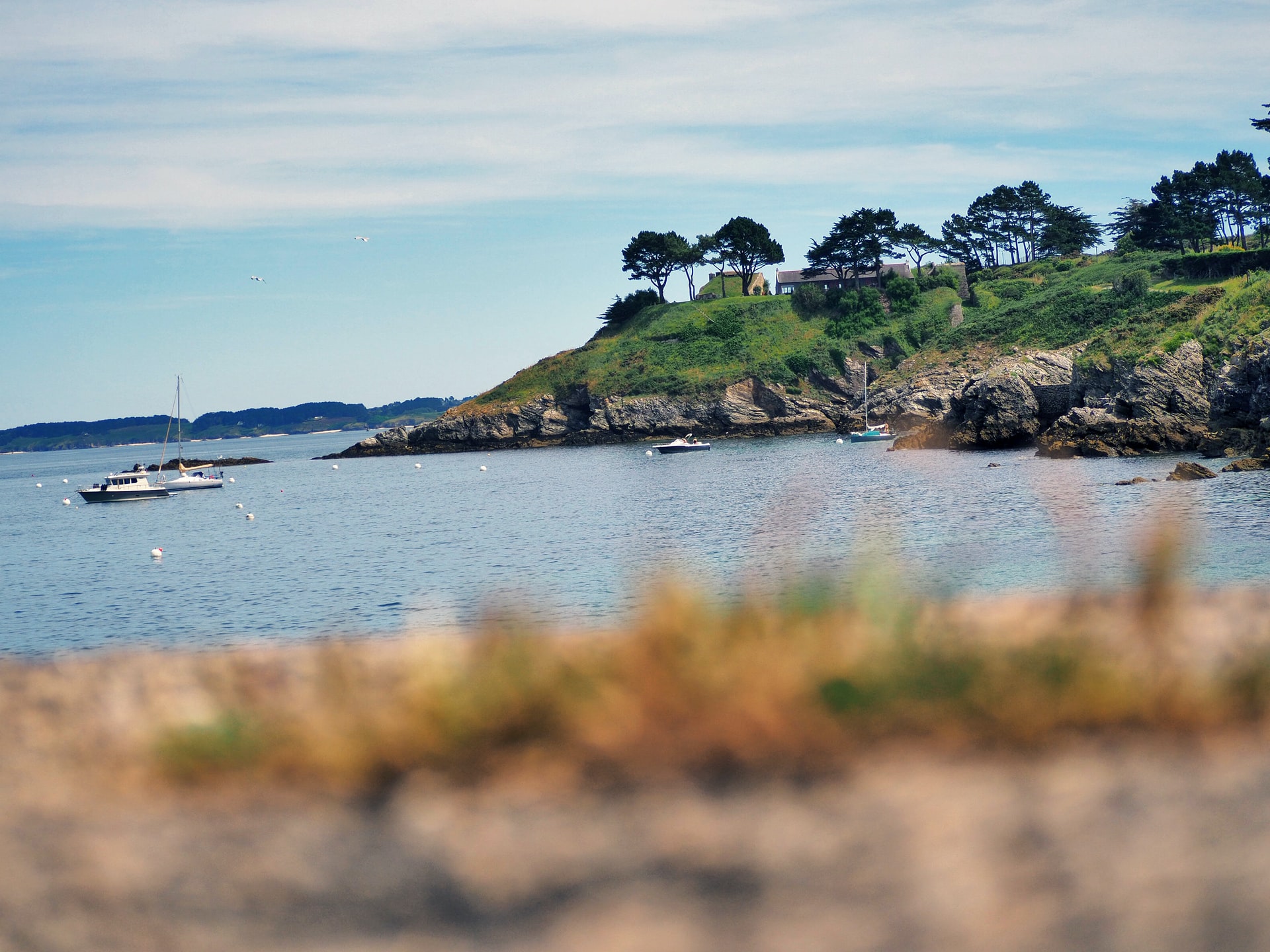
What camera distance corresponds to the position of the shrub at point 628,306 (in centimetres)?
12406

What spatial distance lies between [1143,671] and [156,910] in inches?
255

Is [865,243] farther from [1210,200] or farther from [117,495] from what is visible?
[117,495]

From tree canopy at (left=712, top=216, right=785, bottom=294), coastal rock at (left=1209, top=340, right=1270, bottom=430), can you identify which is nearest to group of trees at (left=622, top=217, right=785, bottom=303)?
tree canopy at (left=712, top=216, right=785, bottom=294)

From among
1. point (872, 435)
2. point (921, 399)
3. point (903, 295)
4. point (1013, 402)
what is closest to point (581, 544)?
point (1013, 402)

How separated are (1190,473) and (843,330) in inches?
2912

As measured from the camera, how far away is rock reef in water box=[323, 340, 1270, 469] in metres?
45.2

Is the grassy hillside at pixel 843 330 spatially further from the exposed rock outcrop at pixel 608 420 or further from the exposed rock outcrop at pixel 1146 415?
the exposed rock outcrop at pixel 1146 415

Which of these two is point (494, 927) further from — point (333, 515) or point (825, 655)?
point (333, 515)

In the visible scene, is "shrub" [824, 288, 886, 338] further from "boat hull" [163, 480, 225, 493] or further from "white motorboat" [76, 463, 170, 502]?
"white motorboat" [76, 463, 170, 502]

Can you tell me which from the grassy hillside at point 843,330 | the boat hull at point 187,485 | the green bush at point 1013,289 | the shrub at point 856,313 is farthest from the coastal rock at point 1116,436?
the shrub at point 856,313

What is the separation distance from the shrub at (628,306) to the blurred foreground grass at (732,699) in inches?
4601

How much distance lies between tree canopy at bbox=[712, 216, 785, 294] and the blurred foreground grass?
11813cm

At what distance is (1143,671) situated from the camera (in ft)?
24.8

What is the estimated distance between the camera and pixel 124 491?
65000 millimetres
